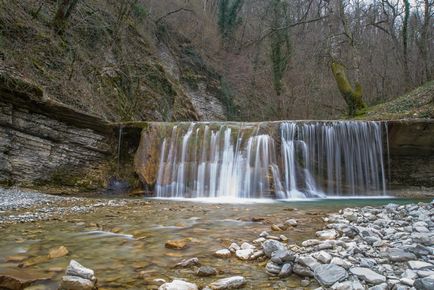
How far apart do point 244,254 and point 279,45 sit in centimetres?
2006

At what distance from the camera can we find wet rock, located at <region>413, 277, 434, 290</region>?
235cm

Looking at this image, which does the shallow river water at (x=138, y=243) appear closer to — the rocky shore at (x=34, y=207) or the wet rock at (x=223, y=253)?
the wet rock at (x=223, y=253)

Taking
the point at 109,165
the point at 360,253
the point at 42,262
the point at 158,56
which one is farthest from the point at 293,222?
the point at 158,56

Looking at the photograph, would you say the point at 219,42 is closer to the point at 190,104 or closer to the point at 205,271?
the point at 190,104

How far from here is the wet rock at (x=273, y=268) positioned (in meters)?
2.96

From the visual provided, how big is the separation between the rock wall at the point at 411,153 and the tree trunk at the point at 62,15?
35.8 ft

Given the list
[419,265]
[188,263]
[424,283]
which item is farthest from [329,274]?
[188,263]

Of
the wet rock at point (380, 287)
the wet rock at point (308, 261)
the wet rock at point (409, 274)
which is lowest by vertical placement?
the wet rock at point (380, 287)

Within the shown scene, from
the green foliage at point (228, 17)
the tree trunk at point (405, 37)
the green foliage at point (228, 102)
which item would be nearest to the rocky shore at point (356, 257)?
the tree trunk at point (405, 37)

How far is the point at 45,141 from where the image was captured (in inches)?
377

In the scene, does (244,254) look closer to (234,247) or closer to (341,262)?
(234,247)

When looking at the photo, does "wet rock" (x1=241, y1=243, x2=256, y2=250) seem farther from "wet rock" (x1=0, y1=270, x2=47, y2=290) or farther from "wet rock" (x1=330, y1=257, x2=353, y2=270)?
"wet rock" (x1=0, y1=270, x2=47, y2=290)

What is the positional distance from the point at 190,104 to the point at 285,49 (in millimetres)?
6792

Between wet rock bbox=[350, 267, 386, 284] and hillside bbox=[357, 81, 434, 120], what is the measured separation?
34.1 feet
